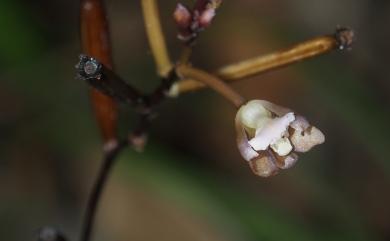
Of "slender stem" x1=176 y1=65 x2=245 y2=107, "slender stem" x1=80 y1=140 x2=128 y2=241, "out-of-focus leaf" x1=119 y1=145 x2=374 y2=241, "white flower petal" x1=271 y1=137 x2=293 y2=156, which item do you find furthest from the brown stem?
"out-of-focus leaf" x1=119 y1=145 x2=374 y2=241

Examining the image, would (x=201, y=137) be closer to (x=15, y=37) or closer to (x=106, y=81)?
(x=15, y=37)

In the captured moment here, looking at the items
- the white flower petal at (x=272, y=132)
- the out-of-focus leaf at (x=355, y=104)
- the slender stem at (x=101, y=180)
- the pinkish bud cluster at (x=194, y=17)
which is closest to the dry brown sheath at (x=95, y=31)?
the pinkish bud cluster at (x=194, y=17)

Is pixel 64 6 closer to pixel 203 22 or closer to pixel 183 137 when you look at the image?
pixel 183 137

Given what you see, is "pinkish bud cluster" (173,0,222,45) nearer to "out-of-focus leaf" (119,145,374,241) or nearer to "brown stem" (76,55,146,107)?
"brown stem" (76,55,146,107)

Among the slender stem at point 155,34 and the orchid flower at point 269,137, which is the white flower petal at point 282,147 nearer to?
the orchid flower at point 269,137

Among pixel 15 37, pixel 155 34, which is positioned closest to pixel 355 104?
pixel 15 37

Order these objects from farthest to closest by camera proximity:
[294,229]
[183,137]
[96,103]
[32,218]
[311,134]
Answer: [183,137] < [32,218] < [294,229] < [96,103] < [311,134]

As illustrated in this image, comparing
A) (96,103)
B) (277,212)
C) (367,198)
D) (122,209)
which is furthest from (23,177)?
(96,103)
